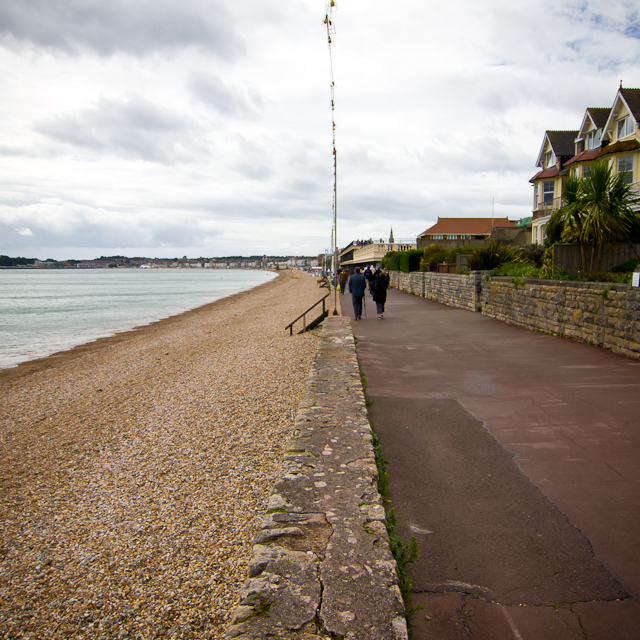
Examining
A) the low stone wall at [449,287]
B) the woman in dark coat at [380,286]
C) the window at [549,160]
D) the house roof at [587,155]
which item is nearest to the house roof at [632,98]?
the house roof at [587,155]

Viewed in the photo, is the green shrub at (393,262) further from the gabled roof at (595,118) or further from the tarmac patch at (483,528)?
the tarmac patch at (483,528)

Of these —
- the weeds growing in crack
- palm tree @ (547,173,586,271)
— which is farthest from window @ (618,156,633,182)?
the weeds growing in crack

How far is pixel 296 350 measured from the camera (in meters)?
12.8

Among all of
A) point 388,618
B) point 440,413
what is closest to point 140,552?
point 388,618

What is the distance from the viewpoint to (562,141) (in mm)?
32781

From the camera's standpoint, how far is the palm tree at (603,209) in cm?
1161

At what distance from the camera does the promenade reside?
2619 mm

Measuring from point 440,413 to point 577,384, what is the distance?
7.83ft

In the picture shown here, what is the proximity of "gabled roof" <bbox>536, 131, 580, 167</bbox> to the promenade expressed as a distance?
28.9 meters

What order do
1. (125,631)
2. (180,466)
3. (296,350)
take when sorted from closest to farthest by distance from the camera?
1. (125,631)
2. (180,466)
3. (296,350)

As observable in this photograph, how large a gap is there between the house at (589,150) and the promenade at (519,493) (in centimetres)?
1454

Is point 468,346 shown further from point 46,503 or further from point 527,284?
point 46,503

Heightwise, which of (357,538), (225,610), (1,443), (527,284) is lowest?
(1,443)

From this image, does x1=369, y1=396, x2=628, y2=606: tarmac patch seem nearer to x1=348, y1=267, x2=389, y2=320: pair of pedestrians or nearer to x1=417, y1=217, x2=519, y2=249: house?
x1=348, y1=267, x2=389, y2=320: pair of pedestrians
